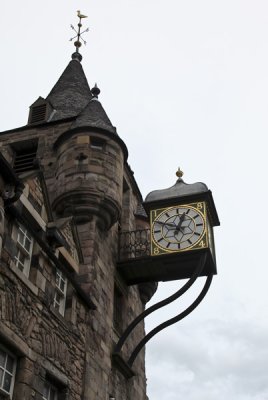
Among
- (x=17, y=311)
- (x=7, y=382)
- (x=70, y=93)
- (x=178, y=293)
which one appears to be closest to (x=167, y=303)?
(x=178, y=293)

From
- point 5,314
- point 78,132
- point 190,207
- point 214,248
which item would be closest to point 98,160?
point 78,132

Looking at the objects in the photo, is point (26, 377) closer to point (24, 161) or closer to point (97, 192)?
point (97, 192)

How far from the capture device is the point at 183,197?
1573 centimetres

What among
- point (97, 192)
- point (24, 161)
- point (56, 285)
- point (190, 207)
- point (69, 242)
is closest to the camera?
point (56, 285)

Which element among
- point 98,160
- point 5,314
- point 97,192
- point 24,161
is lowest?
point 5,314

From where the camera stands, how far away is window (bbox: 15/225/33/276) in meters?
10.4

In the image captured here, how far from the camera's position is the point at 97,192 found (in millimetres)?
14617

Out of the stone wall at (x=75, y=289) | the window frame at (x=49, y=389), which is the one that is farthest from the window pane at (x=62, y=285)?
the window frame at (x=49, y=389)

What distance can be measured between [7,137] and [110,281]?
5759 millimetres

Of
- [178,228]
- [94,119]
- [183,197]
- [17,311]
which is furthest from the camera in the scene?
[94,119]

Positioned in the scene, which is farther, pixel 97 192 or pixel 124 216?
pixel 124 216

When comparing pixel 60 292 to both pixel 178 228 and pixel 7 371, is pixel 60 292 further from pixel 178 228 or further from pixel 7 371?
pixel 178 228

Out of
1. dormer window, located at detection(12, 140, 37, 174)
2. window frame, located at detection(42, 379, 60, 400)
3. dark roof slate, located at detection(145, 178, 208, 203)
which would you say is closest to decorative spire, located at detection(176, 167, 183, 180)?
dark roof slate, located at detection(145, 178, 208, 203)

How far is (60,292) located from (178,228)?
4.43m
